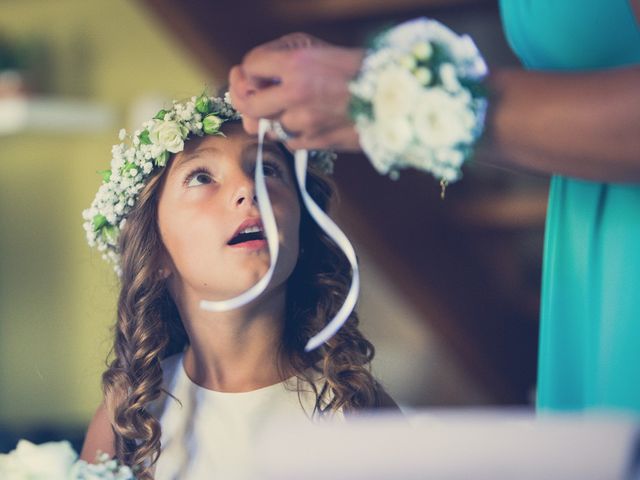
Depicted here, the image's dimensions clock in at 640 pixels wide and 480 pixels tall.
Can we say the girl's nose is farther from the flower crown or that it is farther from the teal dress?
the teal dress

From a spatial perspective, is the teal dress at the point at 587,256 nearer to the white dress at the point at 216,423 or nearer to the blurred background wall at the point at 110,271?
the white dress at the point at 216,423

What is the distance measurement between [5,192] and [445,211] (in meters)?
1.51

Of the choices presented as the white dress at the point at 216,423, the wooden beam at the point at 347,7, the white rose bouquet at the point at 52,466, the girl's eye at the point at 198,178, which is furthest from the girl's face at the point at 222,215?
the wooden beam at the point at 347,7

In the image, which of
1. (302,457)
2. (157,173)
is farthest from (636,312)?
(157,173)

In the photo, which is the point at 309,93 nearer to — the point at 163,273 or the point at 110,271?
the point at 163,273

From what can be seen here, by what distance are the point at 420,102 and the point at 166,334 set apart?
0.57 metres

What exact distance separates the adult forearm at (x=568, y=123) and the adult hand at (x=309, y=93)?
123mm

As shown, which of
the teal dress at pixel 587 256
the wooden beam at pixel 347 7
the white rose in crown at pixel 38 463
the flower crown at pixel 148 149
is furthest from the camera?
the wooden beam at pixel 347 7

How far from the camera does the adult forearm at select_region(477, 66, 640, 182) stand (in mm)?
772

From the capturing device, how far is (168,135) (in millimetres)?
1147

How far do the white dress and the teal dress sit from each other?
283 millimetres

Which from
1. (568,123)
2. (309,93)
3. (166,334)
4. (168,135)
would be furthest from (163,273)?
(568,123)

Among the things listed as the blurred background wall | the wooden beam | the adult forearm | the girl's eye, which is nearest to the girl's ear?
the girl's eye

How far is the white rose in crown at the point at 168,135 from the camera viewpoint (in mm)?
1146
